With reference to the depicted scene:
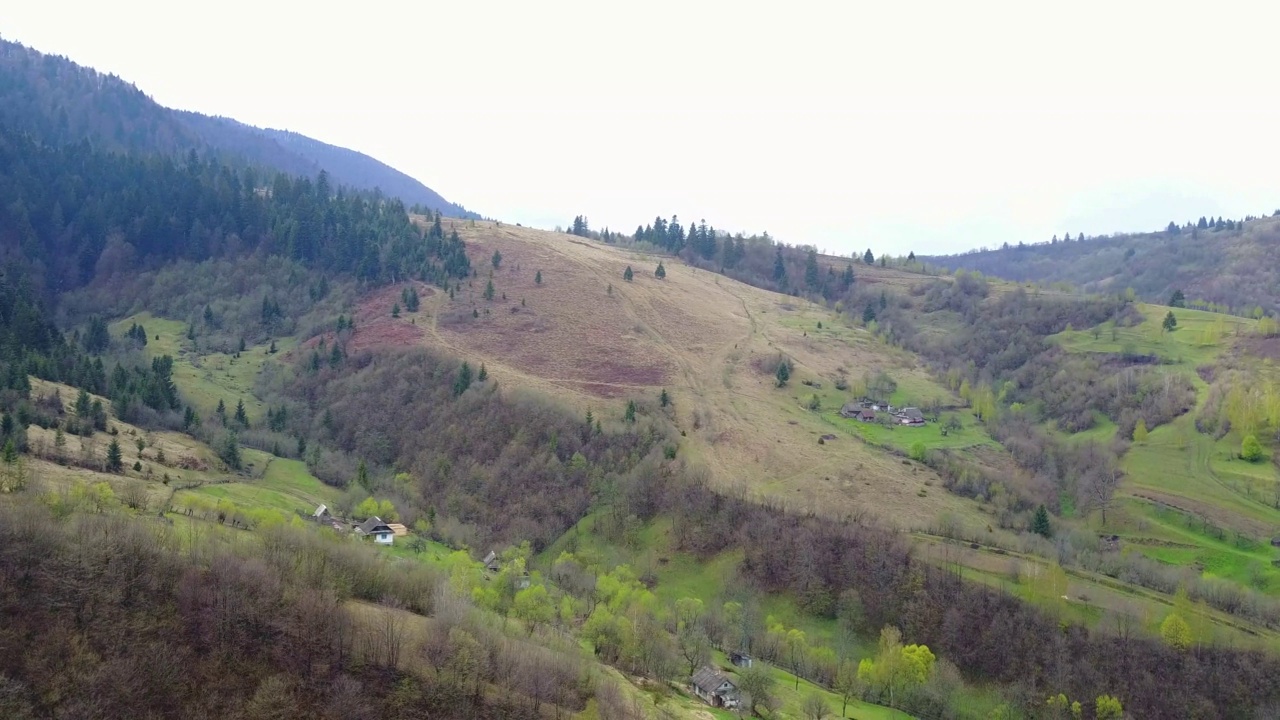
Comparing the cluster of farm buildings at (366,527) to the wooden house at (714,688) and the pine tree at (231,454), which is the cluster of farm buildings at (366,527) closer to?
the pine tree at (231,454)

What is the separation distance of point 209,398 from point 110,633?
218ft

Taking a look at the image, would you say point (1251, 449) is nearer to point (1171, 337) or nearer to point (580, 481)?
point (1171, 337)

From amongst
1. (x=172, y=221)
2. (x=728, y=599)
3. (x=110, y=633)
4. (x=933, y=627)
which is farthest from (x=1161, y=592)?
(x=172, y=221)

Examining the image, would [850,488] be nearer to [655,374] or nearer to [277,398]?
[655,374]

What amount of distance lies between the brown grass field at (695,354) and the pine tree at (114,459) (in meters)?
46.6

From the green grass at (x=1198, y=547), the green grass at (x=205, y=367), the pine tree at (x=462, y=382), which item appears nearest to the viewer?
the green grass at (x=1198, y=547)

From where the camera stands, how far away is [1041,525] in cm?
7750

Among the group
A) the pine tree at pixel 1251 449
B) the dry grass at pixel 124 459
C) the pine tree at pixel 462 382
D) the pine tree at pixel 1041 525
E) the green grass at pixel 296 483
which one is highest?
the pine tree at pixel 1251 449

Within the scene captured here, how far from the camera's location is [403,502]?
82.2 m

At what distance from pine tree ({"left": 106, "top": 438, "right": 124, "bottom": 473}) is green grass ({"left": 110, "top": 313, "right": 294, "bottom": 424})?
3030 cm

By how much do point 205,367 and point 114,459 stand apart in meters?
51.8

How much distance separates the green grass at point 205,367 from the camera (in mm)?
99750

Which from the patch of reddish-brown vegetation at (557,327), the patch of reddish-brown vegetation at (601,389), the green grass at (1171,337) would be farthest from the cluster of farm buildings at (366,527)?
the green grass at (1171,337)

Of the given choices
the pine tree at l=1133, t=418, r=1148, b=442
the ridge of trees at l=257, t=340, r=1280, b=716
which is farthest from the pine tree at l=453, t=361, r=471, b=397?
the pine tree at l=1133, t=418, r=1148, b=442
